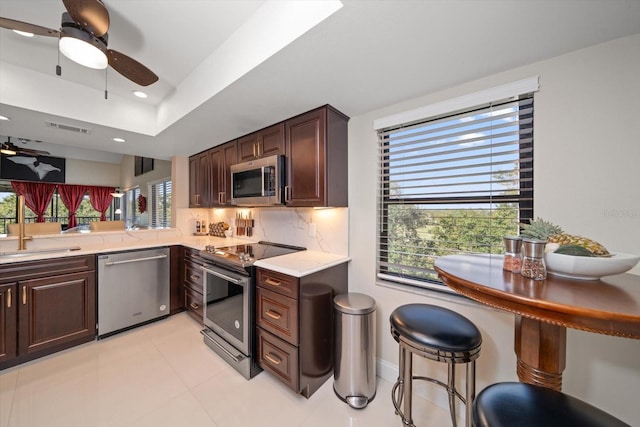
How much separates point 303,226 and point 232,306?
1.01 m

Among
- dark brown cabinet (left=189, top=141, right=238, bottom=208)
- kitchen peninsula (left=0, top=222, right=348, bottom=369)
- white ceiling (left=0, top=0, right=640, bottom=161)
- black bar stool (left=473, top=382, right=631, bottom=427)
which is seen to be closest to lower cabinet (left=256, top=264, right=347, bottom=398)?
kitchen peninsula (left=0, top=222, right=348, bottom=369)

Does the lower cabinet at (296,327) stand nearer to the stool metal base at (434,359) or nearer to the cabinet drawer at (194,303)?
the stool metal base at (434,359)

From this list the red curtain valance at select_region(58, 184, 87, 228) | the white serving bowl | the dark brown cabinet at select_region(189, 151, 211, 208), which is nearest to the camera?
the white serving bowl

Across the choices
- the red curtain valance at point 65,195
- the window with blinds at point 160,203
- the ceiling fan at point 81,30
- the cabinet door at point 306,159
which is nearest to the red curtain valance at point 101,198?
the red curtain valance at point 65,195

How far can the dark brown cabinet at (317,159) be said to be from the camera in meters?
1.92

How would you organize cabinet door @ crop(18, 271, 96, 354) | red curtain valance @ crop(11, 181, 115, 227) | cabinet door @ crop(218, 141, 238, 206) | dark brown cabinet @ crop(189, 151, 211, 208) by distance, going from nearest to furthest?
cabinet door @ crop(18, 271, 96, 354) < cabinet door @ crop(218, 141, 238, 206) < dark brown cabinet @ crop(189, 151, 211, 208) < red curtain valance @ crop(11, 181, 115, 227)

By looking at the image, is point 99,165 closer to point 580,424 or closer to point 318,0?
point 318,0

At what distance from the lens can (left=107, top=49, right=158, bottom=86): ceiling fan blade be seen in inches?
56.3

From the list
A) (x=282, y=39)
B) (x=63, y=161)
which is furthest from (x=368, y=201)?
(x=63, y=161)

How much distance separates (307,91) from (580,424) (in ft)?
6.48

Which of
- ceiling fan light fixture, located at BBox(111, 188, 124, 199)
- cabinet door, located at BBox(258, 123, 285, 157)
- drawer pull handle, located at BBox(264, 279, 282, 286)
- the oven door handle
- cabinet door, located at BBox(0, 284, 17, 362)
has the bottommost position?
cabinet door, located at BBox(0, 284, 17, 362)

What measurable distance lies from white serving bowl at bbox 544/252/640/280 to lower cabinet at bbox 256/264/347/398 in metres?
1.32

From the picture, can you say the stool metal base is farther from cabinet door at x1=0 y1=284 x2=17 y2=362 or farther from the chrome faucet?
the chrome faucet

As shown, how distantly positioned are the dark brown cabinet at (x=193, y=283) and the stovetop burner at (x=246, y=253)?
40 centimetres
